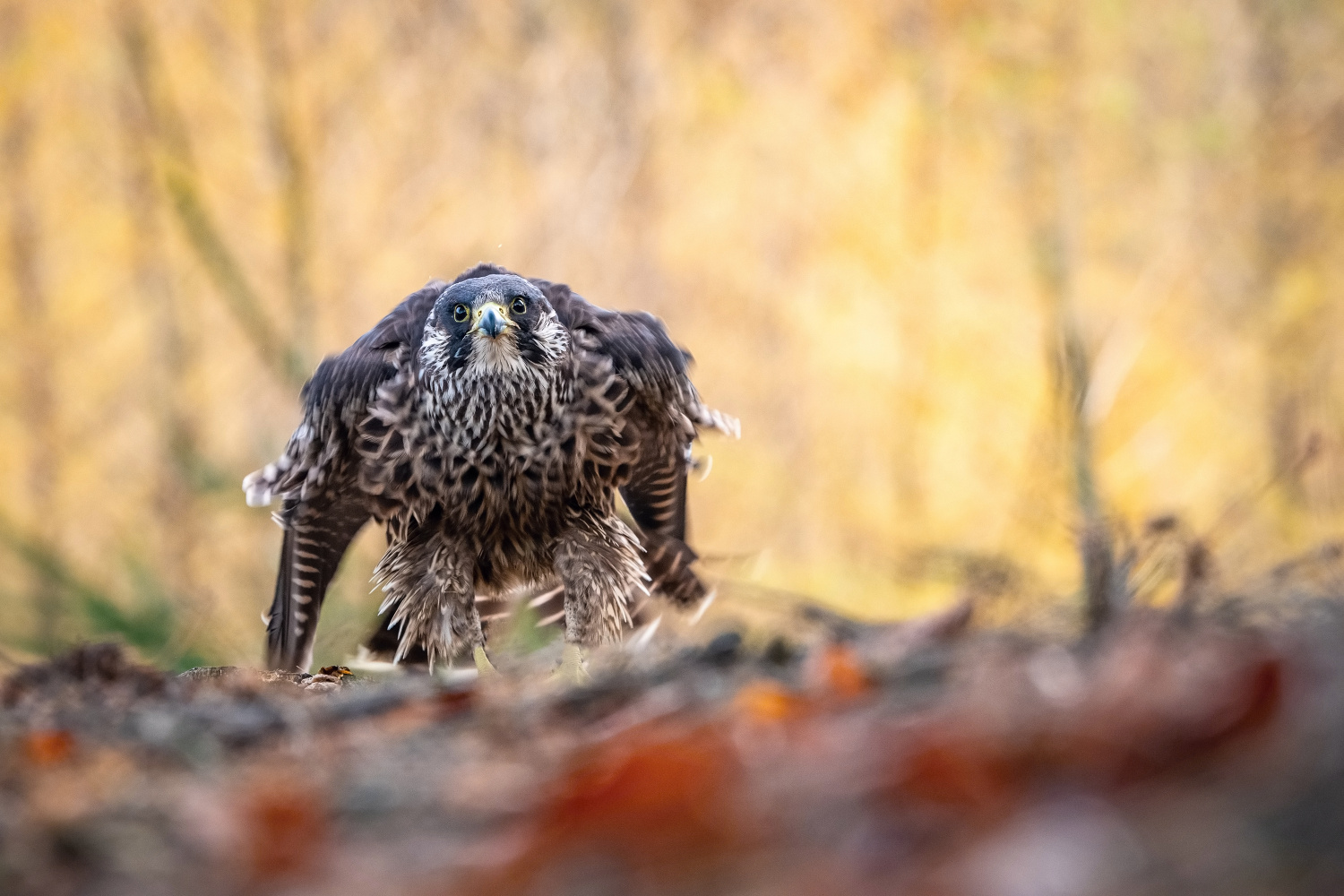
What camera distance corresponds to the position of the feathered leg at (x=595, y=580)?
363cm

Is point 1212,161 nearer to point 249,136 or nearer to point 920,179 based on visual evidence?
point 920,179

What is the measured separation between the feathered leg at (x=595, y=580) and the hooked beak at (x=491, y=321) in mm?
639

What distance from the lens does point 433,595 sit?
3.65 m

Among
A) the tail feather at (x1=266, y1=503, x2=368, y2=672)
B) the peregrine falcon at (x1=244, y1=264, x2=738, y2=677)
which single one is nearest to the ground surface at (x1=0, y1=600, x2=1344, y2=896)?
the peregrine falcon at (x1=244, y1=264, x2=738, y2=677)

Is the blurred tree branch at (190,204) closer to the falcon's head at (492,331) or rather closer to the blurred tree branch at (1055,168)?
the falcon's head at (492,331)

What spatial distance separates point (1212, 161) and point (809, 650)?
9.63 m

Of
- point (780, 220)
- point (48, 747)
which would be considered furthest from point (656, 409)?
point (780, 220)

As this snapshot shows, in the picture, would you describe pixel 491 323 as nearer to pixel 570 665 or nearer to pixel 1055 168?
pixel 570 665

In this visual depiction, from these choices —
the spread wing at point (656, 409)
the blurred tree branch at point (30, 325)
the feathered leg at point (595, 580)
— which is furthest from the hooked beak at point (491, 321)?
the blurred tree branch at point (30, 325)

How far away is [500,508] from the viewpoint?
3.66 meters

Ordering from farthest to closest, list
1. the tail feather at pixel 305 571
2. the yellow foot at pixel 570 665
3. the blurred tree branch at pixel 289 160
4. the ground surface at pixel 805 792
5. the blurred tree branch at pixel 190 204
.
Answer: the blurred tree branch at pixel 289 160 < the tail feather at pixel 305 571 < the blurred tree branch at pixel 190 204 < the yellow foot at pixel 570 665 < the ground surface at pixel 805 792

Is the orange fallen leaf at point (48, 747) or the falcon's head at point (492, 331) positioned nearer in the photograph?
the orange fallen leaf at point (48, 747)

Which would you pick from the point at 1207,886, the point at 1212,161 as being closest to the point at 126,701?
the point at 1207,886

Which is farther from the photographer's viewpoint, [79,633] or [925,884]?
[79,633]
